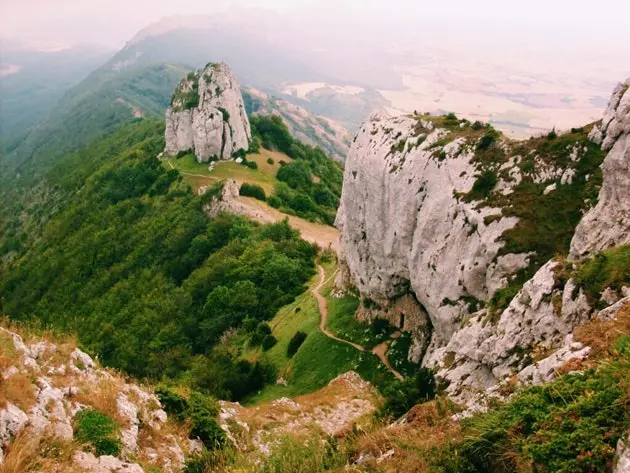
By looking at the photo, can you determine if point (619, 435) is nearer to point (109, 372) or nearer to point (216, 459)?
point (216, 459)

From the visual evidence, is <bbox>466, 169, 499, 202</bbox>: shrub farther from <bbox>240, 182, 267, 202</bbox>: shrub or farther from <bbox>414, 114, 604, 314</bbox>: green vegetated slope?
<bbox>240, 182, 267, 202</bbox>: shrub

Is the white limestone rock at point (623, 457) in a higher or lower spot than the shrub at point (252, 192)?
higher

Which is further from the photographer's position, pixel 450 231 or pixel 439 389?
pixel 450 231

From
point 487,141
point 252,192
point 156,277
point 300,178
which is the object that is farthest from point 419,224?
point 300,178

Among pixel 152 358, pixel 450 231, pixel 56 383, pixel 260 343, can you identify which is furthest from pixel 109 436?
pixel 152 358

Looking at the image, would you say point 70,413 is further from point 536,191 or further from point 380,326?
point 380,326

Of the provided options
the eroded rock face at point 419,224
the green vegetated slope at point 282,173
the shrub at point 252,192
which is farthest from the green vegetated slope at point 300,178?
the eroded rock face at point 419,224

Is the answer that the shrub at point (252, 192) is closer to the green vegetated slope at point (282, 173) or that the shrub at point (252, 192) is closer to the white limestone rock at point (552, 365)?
the green vegetated slope at point (282, 173)
